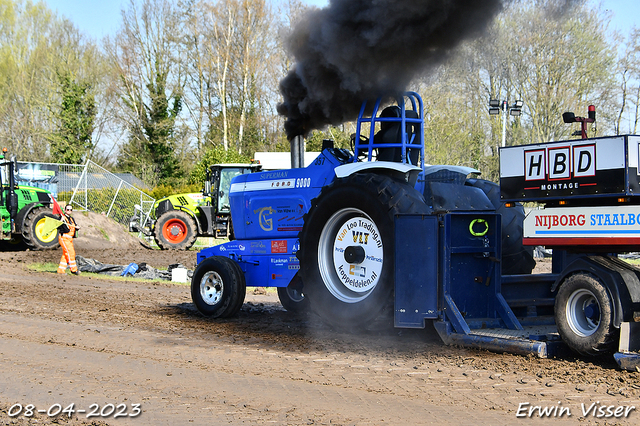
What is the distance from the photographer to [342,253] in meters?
7.65

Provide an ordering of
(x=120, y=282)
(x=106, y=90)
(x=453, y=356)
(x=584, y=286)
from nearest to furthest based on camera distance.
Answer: (x=584, y=286)
(x=453, y=356)
(x=120, y=282)
(x=106, y=90)

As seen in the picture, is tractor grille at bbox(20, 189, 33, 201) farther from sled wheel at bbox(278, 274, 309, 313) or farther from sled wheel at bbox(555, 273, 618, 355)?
sled wheel at bbox(555, 273, 618, 355)

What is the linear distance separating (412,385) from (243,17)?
3712 centimetres

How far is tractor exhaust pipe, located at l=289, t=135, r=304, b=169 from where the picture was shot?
30.2 ft

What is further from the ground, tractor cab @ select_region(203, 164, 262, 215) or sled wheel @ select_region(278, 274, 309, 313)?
tractor cab @ select_region(203, 164, 262, 215)

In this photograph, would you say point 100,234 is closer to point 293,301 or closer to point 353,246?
point 293,301

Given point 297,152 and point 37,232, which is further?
point 37,232

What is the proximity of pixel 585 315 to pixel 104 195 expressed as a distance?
24.1m

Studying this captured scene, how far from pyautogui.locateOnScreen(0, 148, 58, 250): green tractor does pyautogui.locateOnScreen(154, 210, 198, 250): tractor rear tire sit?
3335 mm

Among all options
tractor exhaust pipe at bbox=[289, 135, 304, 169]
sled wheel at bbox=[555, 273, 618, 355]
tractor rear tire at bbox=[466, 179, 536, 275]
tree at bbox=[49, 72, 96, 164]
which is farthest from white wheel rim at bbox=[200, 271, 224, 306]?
tree at bbox=[49, 72, 96, 164]

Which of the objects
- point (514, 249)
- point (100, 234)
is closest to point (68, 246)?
point (100, 234)

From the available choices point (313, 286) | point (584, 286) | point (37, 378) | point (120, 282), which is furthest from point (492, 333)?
point (120, 282)

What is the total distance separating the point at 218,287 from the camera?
30.2 ft

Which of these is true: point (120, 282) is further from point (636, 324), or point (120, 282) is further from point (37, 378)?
point (636, 324)
